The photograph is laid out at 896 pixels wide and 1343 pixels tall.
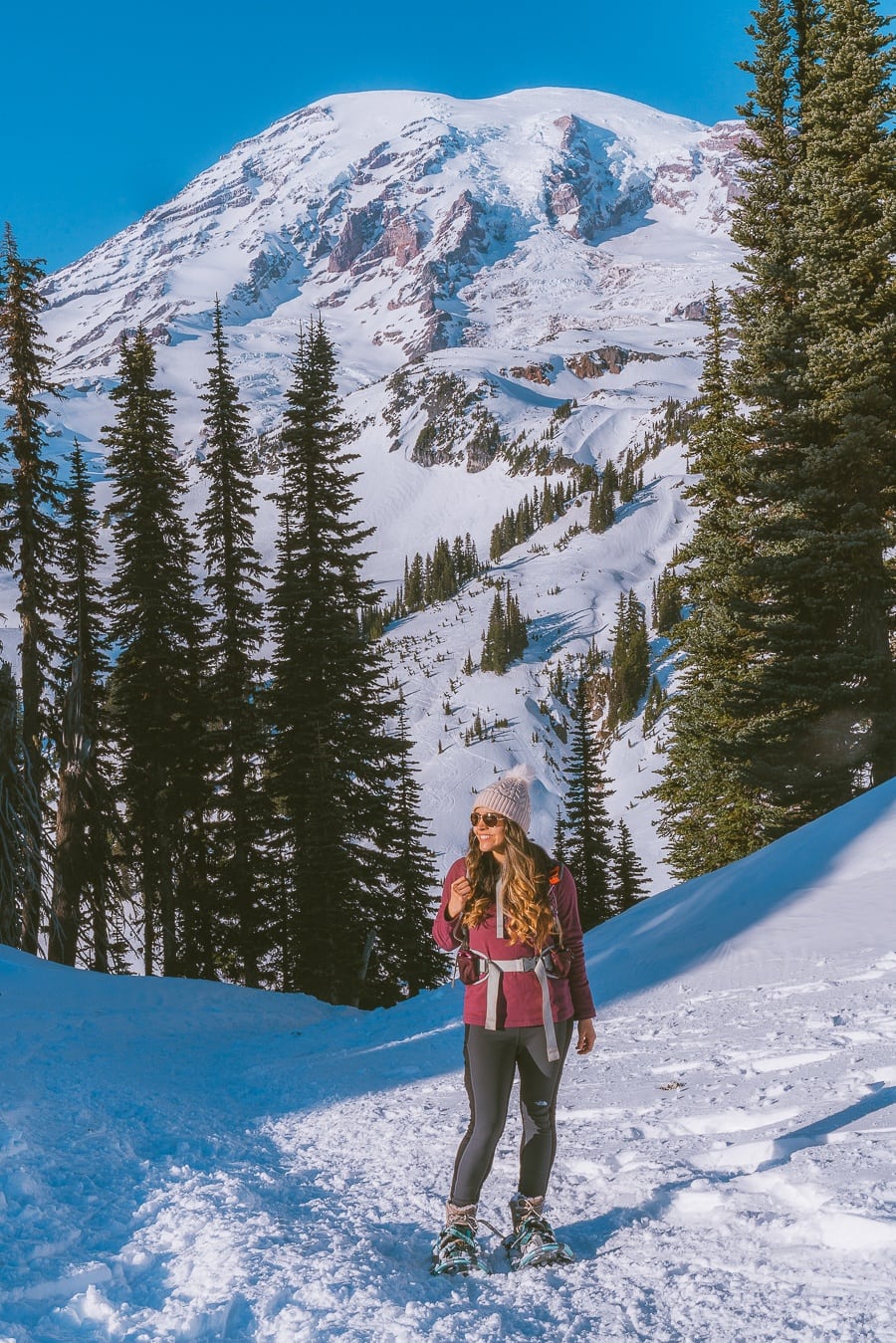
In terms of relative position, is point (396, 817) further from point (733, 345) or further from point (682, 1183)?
point (682, 1183)

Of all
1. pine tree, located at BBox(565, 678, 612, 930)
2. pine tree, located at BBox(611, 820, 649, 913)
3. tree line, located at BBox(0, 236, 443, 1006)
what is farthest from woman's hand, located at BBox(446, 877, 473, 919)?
pine tree, located at BBox(611, 820, 649, 913)

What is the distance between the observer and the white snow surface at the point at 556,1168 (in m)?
3.31

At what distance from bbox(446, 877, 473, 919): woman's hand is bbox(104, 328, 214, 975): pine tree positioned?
58.3 feet

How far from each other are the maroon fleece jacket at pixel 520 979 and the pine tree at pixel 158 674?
58.2 ft

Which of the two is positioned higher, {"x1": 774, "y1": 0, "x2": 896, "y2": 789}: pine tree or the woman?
{"x1": 774, "y1": 0, "x2": 896, "y2": 789}: pine tree

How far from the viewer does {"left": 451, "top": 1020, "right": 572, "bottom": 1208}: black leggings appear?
379 centimetres

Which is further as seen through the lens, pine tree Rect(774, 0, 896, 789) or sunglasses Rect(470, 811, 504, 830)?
pine tree Rect(774, 0, 896, 789)

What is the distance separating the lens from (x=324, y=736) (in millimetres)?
19484

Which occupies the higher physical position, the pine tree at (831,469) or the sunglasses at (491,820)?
the pine tree at (831,469)

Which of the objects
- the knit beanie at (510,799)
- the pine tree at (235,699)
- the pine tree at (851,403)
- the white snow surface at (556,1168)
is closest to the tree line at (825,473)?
the pine tree at (851,403)

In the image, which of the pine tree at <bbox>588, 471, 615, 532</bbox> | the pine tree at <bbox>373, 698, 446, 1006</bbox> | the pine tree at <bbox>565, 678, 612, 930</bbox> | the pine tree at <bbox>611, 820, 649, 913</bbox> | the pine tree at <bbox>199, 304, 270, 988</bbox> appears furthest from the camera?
the pine tree at <bbox>588, 471, 615, 532</bbox>

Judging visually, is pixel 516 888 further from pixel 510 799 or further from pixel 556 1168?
pixel 556 1168

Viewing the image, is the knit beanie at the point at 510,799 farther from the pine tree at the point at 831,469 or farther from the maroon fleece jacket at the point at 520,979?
the pine tree at the point at 831,469

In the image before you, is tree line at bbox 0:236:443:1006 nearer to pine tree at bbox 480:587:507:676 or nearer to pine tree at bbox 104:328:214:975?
pine tree at bbox 104:328:214:975
